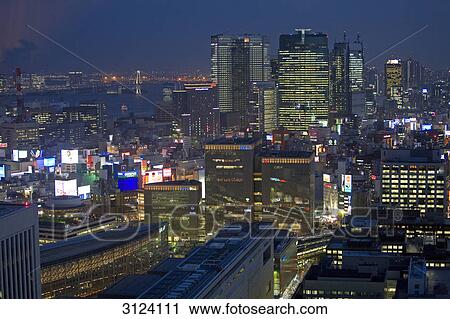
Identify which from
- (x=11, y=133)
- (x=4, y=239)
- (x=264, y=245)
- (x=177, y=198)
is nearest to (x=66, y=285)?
(x=264, y=245)

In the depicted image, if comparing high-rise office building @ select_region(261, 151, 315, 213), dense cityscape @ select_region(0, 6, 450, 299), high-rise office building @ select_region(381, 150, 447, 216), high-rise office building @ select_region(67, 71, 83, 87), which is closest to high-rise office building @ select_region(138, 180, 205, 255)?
dense cityscape @ select_region(0, 6, 450, 299)

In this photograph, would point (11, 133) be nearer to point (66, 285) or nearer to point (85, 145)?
point (85, 145)

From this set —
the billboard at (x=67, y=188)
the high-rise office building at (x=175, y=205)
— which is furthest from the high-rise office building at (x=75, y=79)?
the billboard at (x=67, y=188)

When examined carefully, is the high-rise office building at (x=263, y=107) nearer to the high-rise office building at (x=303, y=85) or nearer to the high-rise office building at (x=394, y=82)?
the high-rise office building at (x=303, y=85)

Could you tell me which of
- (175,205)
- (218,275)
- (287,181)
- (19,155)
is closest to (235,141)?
(287,181)
